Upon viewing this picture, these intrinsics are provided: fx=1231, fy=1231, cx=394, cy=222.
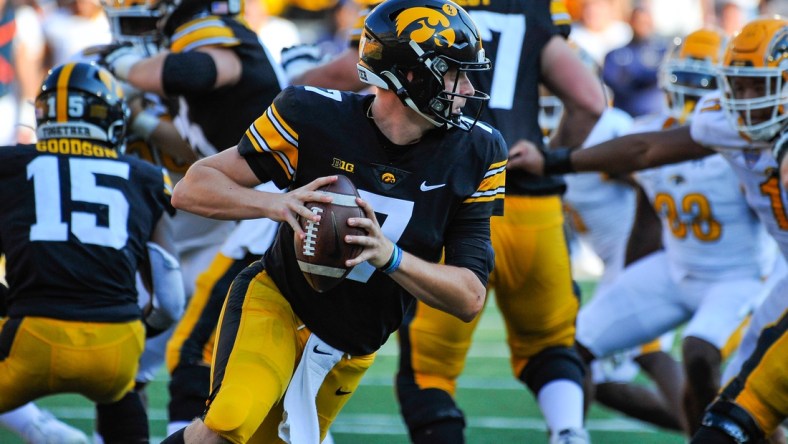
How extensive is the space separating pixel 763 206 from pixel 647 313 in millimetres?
1262

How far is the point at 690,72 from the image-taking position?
631 cm

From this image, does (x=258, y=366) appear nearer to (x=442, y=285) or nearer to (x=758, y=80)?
(x=442, y=285)

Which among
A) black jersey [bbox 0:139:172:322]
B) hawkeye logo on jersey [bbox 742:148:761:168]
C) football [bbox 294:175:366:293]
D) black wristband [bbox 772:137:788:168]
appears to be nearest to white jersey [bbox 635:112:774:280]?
hawkeye logo on jersey [bbox 742:148:761:168]

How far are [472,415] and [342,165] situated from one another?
3.32 m

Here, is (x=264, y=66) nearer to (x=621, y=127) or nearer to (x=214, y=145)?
(x=214, y=145)

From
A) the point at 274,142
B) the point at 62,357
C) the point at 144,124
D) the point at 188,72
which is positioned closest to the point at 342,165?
the point at 274,142

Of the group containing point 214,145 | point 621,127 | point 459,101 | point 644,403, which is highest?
point 459,101

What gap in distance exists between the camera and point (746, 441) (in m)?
4.02

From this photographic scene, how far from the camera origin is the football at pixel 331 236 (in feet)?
10.7

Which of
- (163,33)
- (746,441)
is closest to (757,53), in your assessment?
(746,441)

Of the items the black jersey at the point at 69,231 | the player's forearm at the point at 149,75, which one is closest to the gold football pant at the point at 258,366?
the black jersey at the point at 69,231

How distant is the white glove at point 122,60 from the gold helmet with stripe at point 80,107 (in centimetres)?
49

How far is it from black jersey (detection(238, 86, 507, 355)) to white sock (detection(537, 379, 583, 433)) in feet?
4.45

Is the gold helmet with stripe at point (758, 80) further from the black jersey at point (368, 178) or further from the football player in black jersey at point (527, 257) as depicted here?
the black jersey at point (368, 178)
